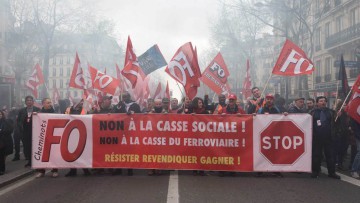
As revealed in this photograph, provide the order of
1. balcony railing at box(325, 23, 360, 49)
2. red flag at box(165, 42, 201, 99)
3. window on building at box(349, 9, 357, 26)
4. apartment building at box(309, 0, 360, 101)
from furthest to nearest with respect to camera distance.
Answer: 1. window on building at box(349, 9, 357, 26)
2. apartment building at box(309, 0, 360, 101)
3. balcony railing at box(325, 23, 360, 49)
4. red flag at box(165, 42, 201, 99)

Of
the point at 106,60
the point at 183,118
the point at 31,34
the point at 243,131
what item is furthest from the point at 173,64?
the point at 106,60

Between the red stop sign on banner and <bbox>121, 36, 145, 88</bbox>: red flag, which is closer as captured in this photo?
the red stop sign on banner

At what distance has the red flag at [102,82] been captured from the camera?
12016mm

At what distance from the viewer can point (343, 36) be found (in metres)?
28.2

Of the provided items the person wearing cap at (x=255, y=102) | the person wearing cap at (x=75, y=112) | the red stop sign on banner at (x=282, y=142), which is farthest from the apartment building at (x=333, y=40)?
the person wearing cap at (x=75, y=112)

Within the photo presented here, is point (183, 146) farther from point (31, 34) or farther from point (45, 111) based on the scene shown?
point (31, 34)

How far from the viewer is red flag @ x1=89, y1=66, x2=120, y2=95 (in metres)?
12.0

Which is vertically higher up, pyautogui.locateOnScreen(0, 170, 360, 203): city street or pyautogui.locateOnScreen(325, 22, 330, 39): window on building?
pyautogui.locateOnScreen(325, 22, 330, 39): window on building

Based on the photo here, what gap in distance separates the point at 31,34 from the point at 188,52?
21051mm

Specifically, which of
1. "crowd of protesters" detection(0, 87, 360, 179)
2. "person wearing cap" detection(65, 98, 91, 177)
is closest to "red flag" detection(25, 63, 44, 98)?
"crowd of protesters" detection(0, 87, 360, 179)

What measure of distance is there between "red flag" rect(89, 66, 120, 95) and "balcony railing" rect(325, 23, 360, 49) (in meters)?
19.7

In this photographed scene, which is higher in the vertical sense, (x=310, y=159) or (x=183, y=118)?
(x=183, y=118)

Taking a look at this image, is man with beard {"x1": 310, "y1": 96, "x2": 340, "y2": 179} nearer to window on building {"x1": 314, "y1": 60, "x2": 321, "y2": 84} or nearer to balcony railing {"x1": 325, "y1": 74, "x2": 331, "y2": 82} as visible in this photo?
balcony railing {"x1": 325, "y1": 74, "x2": 331, "y2": 82}

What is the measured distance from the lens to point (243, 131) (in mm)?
7141
